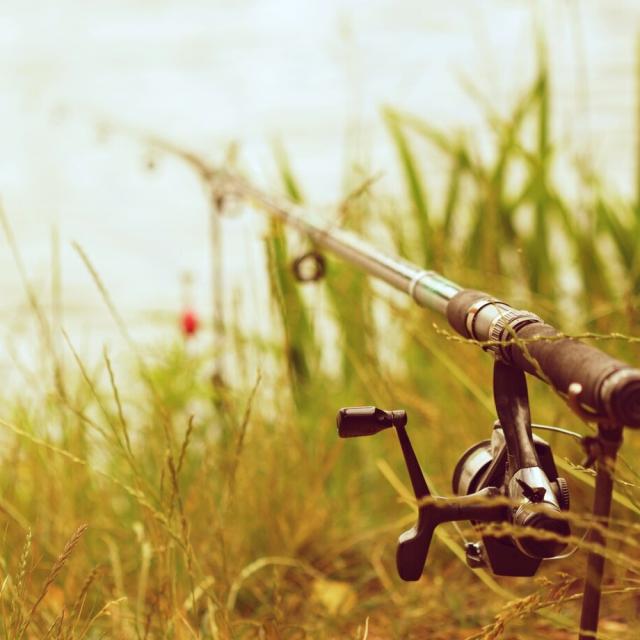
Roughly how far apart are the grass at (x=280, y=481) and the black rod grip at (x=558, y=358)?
0.15 m

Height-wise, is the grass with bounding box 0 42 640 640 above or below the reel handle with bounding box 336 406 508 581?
below

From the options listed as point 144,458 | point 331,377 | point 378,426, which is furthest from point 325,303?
point 378,426

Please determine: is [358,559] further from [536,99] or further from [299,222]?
[536,99]

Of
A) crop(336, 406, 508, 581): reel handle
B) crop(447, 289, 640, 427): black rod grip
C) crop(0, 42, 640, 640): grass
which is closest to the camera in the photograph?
crop(447, 289, 640, 427): black rod grip

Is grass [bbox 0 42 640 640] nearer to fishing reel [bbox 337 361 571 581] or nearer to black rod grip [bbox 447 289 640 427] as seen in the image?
fishing reel [bbox 337 361 571 581]

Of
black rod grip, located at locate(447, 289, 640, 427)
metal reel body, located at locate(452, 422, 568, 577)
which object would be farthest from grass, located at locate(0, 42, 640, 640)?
black rod grip, located at locate(447, 289, 640, 427)

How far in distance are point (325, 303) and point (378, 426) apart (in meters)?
1.36

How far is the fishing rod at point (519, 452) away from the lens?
0.43m

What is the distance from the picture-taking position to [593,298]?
1907mm

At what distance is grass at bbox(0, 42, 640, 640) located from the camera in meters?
0.89

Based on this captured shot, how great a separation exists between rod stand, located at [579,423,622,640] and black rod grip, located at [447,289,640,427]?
2 cm

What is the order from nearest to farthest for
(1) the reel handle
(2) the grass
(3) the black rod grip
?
(3) the black rod grip → (1) the reel handle → (2) the grass

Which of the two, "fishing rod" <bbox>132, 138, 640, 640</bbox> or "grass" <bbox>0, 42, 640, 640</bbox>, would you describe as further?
"grass" <bbox>0, 42, 640, 640</bbox>

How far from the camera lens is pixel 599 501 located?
463 millimetres
